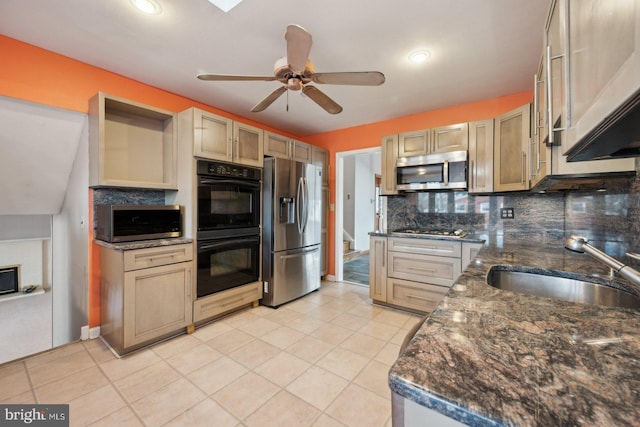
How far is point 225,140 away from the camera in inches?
108

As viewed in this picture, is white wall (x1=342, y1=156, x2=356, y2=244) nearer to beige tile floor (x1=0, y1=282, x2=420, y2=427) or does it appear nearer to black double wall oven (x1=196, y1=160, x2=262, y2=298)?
black double wall oven (x1=196, y1=160, x2=262, y2=298)

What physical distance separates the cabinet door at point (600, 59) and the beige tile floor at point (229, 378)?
1692 mm

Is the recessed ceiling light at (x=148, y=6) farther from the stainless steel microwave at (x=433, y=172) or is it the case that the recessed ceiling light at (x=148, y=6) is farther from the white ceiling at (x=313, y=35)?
the stainless steel microwave at (x=433, y=172)

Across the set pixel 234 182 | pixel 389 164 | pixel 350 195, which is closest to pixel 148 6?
pixel 234 182

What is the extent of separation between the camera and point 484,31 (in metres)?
1.88

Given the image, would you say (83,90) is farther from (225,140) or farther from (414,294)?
(414,294)

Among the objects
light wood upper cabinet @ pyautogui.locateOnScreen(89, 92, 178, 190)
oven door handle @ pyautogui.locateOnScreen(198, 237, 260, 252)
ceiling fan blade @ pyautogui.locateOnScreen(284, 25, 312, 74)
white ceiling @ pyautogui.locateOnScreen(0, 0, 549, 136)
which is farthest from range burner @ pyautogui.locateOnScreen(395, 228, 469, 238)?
light wood upper cabinet @ pyautogui.locateOnScreen(89, 92, 178, 190)

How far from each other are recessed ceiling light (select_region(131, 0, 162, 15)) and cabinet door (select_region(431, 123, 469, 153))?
2743 mm

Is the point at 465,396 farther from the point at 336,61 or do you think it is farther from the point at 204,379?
the point at 336,61

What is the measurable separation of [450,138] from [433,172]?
414 millimetres

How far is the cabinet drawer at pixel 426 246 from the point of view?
2650 millimetres

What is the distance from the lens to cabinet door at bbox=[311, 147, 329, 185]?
3975 millimetres

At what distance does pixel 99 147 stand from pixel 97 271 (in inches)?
44.7

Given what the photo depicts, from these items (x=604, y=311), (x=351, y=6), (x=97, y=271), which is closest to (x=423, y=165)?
(x=351, y=6)
